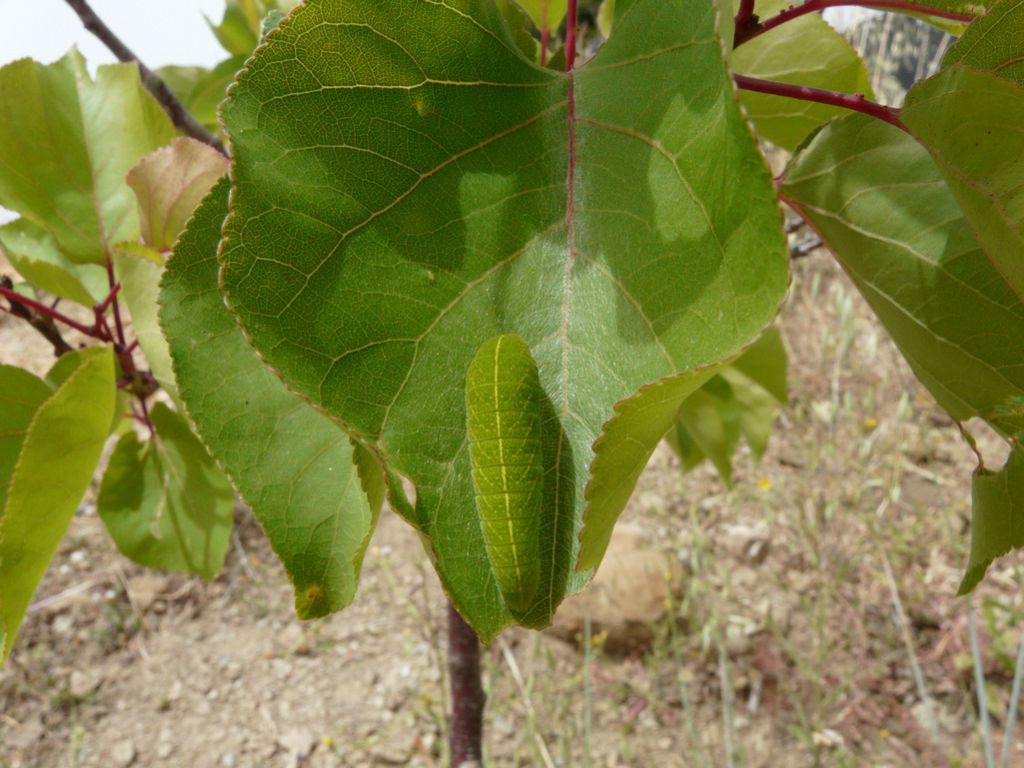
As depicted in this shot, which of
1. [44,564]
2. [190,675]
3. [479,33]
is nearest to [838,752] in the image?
[190,675]

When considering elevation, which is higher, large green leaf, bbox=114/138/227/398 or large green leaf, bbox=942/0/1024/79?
large green leaf, bbox=114/138/227/398

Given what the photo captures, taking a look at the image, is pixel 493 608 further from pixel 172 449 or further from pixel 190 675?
pixel 190 675

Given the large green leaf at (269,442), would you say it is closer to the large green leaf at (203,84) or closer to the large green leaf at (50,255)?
the large green leaf at (50,255)

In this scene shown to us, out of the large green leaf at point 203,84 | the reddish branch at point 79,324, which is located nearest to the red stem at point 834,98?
the reddish branch at point 79,324

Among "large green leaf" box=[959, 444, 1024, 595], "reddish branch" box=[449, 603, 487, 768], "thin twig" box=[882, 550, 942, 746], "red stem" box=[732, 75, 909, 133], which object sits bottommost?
"thin twig" box=[882, 550, 942, 746]

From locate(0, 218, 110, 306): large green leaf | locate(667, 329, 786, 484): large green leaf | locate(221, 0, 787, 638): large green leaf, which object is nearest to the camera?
locate(221, 0, 787, 638): large green leaf

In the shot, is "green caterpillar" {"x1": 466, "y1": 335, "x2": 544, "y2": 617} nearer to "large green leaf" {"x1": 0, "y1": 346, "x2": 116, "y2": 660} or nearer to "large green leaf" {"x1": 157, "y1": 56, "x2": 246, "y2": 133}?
"large green leaf" {"x1": 0, "y1": 346, "x2": 116, "y2": 660}

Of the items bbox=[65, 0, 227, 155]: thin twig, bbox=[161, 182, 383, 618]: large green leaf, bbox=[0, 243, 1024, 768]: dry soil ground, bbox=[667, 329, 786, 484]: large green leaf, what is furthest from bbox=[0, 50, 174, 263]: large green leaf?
bbox=[0, 243, 1024, 768]: dry soil ground
